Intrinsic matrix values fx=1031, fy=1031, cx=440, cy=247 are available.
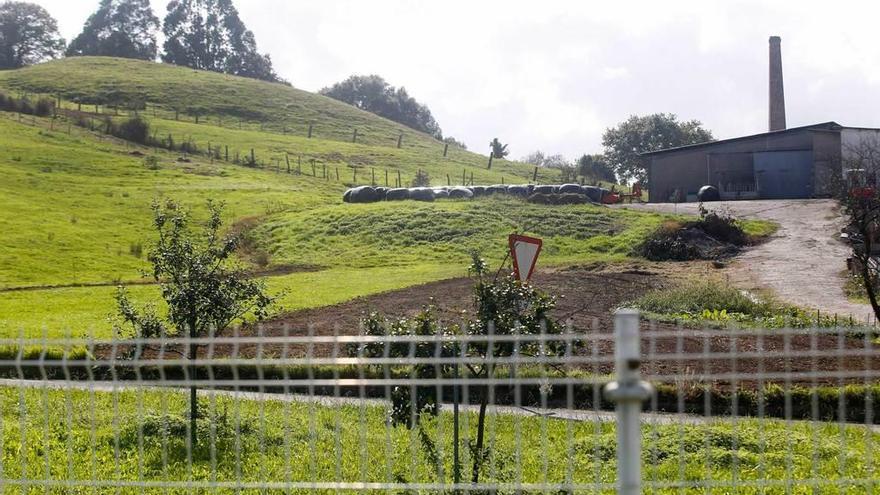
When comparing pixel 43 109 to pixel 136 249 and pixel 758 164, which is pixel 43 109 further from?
pixel 758 164

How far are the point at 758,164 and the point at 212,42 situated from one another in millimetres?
98781

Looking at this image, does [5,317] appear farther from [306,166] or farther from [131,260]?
[306,166]

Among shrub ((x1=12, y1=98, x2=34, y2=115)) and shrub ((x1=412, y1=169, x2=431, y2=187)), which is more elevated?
shrub ((x1=12, y1=98, x2=34, y2=115))

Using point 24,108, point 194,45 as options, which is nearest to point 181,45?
point 194,45

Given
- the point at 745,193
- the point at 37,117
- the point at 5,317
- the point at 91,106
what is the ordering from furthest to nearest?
the point at 91,106
the point at 37,117
the point at 745,193
the point at 5,317

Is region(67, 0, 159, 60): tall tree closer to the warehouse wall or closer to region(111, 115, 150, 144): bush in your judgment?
region(111, 115, 150, 144): bush

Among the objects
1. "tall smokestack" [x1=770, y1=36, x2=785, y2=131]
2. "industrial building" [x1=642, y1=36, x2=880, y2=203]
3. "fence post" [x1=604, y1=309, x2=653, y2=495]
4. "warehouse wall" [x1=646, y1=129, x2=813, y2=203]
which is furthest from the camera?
"tall smokestack" [x1=770, y1=36, x2=785, y2=131]

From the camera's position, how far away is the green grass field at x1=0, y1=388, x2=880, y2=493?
328 inches

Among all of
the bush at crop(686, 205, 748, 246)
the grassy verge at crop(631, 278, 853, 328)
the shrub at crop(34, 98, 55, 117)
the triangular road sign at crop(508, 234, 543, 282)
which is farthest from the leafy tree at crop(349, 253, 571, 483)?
the shrub at crop(34, 98, 55, 117)

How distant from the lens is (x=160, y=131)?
7281 centimetres

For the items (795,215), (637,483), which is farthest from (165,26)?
(637,483)

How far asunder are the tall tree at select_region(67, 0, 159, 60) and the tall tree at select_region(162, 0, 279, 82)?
261 centimetres

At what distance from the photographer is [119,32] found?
132625 mm

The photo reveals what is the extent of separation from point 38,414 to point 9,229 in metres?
26.8
